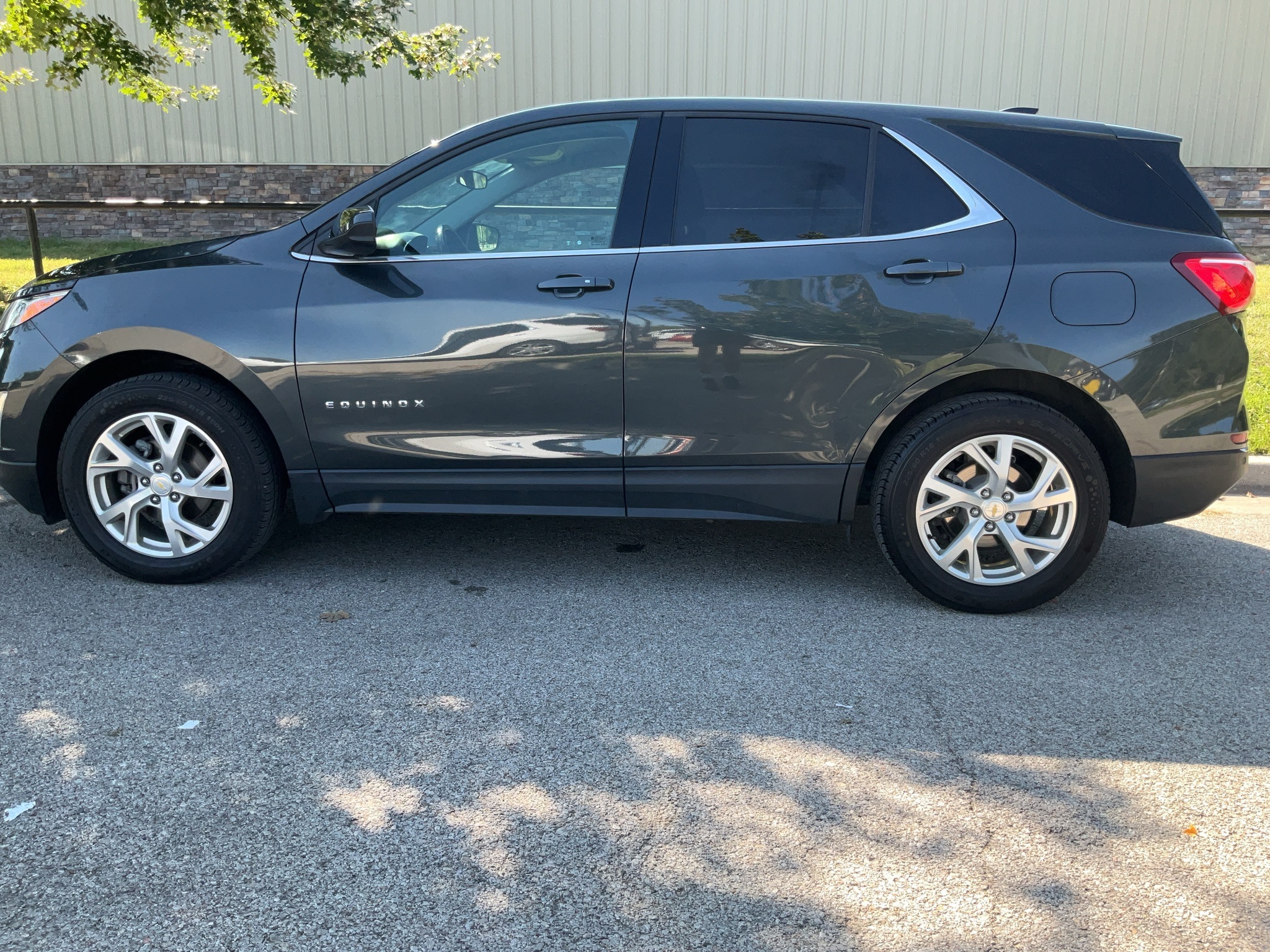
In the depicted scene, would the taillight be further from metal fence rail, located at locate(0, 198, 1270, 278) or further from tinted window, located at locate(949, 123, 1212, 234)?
metal fence rail, located at locate(0, 198, 1270, 278)

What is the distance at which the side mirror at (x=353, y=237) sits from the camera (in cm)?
396

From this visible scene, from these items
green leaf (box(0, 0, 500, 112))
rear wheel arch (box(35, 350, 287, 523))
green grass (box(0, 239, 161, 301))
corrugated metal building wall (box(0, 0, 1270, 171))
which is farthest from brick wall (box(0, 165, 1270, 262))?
rear wheel arch (box(35, 350, 287, 523))

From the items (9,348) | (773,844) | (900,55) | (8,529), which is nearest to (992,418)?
(773,844)

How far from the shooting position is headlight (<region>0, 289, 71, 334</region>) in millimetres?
4285

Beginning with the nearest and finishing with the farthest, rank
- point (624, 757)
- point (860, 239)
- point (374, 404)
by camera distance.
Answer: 1. point (624, 757)
2. point (860, 239)
3. point (374, 404)

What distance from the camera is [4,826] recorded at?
2.65 meters

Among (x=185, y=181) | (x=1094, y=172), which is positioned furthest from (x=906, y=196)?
(x=185, y=181)

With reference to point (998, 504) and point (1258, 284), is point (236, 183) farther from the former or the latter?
point (998, 504)

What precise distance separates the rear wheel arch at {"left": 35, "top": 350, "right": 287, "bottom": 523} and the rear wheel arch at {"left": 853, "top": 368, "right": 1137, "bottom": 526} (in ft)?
7.41

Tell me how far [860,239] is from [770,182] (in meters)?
0.39

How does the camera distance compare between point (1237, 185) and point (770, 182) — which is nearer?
point (770, 182)

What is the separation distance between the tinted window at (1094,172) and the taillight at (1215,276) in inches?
5.3

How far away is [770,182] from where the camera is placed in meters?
4.04

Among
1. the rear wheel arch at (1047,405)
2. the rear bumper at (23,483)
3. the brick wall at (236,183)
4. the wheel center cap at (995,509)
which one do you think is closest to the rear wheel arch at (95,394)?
the rear bumper at (23,483)
